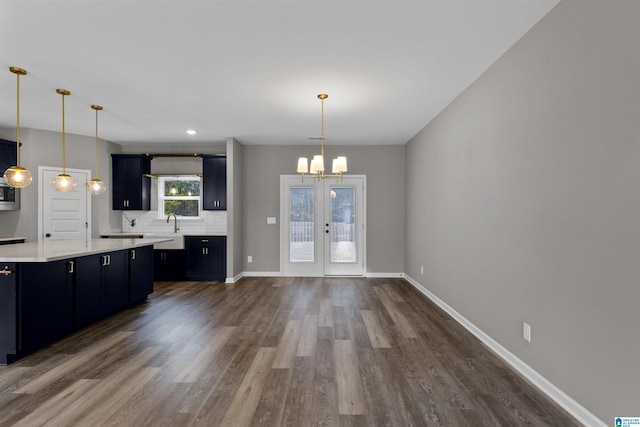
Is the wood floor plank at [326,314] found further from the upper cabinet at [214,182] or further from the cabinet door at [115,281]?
the upper cabinet at [214,182]

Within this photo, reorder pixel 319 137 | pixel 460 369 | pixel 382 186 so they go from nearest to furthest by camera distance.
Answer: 1. pixel 460 369
2. pixel 319 137
3. pixel 382 186

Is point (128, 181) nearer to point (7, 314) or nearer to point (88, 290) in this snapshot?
point (88, 290)

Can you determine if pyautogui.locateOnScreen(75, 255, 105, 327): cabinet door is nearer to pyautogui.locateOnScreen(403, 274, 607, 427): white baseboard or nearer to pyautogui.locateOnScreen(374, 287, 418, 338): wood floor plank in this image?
pyautogui.locateOnScreen(374, 287, 418, 338): wood floor plank

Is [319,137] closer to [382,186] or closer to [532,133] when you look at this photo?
[382,186]

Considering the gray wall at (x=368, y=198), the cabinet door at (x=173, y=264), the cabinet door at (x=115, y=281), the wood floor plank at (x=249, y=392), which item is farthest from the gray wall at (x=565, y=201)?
the cabinet door at (x=173, y=264)

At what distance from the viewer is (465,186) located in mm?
3596

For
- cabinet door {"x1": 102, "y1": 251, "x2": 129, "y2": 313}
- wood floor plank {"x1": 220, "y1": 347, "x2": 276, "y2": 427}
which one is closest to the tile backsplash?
cabinet door {"x1": 102, "y1": 251, "x2": 129, "y2": 313}

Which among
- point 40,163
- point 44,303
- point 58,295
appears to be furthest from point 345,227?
point 40,163

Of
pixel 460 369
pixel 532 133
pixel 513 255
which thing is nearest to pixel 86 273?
pixel 460 369

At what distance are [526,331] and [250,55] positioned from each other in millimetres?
3331

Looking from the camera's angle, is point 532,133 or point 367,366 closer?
point 532,133

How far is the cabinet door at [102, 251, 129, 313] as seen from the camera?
371 cm

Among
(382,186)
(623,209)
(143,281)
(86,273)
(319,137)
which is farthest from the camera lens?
(382,186)

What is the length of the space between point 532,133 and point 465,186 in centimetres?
124
